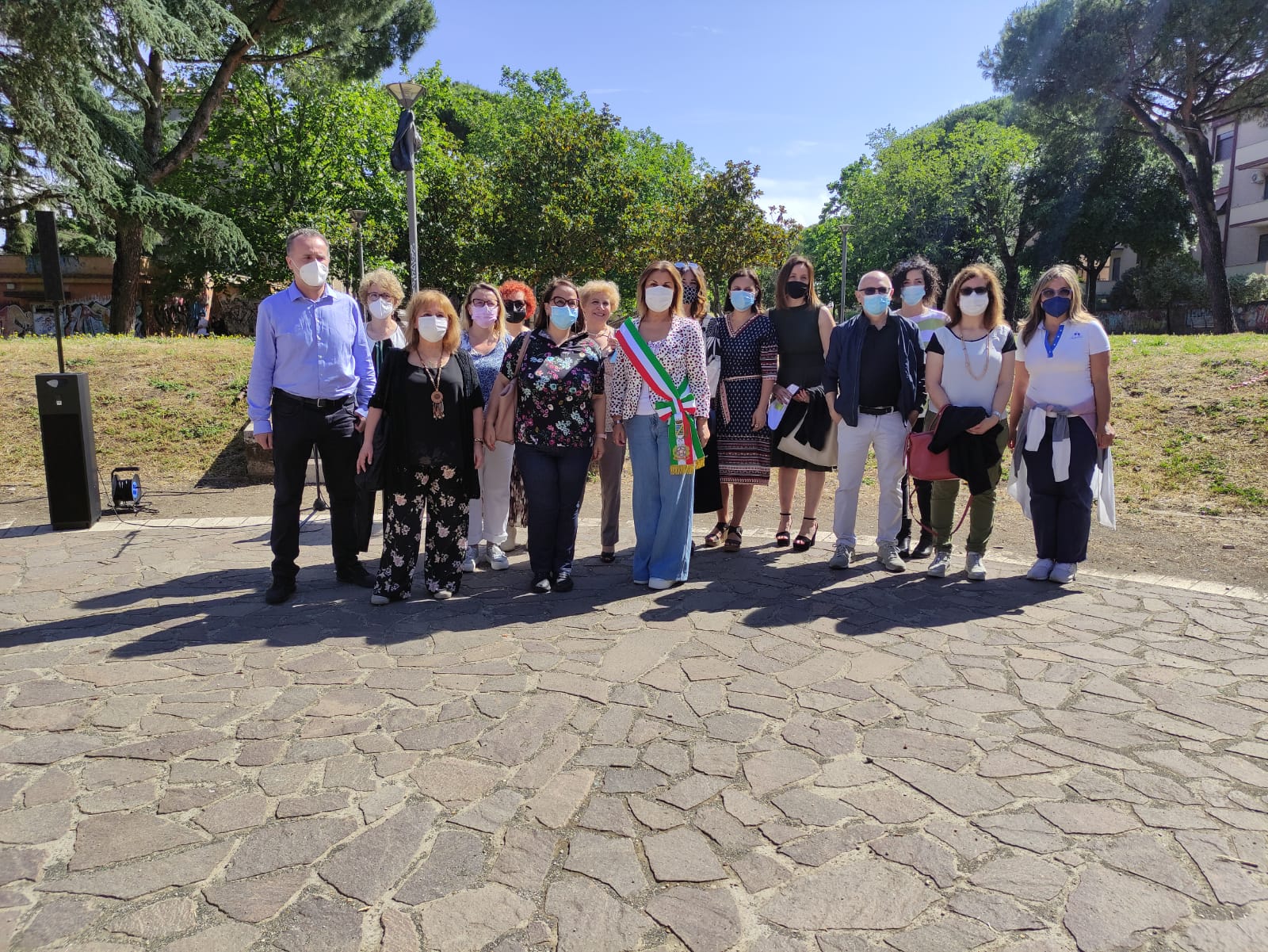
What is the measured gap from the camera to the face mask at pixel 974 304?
5824 mm

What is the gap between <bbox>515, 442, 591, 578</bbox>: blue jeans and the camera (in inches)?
224

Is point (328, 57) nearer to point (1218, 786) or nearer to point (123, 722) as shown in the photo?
point (123, 722)

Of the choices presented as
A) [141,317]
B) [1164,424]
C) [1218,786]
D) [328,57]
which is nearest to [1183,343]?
[1164,424]

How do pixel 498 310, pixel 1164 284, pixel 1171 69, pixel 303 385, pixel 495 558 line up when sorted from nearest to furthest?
pixel 303 385, pixel 498 310, pixel 495 558, pixel 1171 69, pixel 1164 284

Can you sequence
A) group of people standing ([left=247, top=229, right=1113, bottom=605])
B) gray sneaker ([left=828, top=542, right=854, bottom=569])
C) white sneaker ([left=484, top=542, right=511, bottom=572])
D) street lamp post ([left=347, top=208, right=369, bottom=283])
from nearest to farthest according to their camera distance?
1. group of people standing ([left=247, top=229, right=1113, bottom=605])
2. gray sneaker ([left=828, top=542, right=854, bottom=569])
3. white sneaker ([left=484, top=542, right=511, bottom=572])
4. street lamp post ([left=347, top=208, right=369, bottom=283])

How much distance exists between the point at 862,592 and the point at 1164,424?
260 inches

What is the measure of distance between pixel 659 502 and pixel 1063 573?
9.28 ft

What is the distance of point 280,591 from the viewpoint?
553 centimetres

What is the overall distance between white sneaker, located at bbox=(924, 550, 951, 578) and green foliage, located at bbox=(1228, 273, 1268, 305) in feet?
113

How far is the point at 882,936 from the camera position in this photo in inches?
96.0

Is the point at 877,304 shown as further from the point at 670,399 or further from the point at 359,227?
the point at 359,227

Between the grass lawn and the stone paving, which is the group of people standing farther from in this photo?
the grass lawn

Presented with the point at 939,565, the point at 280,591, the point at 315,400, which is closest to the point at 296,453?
the point at 315,400

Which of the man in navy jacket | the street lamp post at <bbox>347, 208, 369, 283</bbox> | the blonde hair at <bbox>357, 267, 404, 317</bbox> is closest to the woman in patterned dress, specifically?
the man in navy jacket
